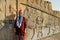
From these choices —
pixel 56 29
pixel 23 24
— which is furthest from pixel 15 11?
pixel 56 29

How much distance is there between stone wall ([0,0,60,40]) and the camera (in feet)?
42.0

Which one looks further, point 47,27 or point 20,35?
point 47,27

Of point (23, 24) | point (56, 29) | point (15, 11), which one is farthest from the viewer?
point (56, 29)

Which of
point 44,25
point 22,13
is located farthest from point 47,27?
point 22,13

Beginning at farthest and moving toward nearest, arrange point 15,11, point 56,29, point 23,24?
1. point 56,29
2. point 15,11
3. point 23,24

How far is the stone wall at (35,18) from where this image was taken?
12.8 m

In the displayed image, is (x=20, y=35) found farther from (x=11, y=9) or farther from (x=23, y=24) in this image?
(x=11, y=9)

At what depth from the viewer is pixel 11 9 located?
12.8 meters

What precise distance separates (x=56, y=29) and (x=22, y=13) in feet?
7.12

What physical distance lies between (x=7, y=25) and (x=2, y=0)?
1118 mm

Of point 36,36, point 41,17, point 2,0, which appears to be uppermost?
point 2,0

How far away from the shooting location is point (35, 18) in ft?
43.8

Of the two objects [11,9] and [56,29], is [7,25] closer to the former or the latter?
[11,9]

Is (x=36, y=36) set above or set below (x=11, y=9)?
below
